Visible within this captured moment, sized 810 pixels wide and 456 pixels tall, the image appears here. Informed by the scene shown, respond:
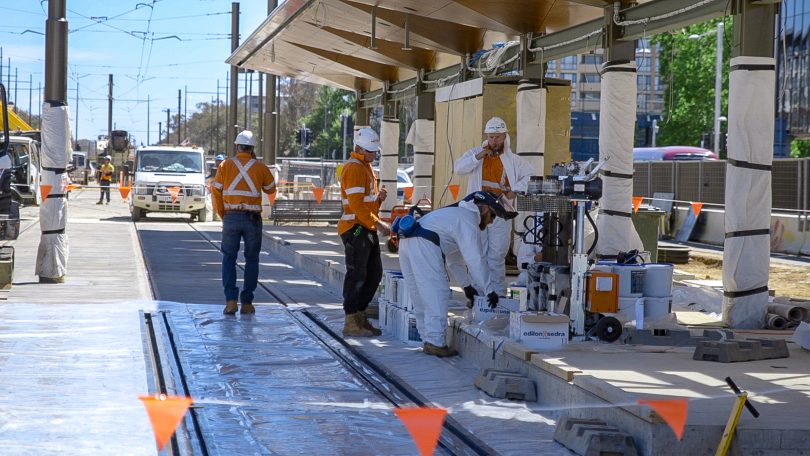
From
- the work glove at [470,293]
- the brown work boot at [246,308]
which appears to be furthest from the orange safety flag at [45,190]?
the work glove at [470,293]

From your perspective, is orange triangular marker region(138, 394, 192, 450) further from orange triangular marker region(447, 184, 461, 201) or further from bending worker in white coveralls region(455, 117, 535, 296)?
orange triangular marker region(447, 184, 461, 201)

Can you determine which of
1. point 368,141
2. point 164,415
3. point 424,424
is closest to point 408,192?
point 368,141

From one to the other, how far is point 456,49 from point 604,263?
1077 centimetres

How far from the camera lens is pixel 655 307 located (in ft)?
37.1

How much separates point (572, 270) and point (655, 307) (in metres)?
0.98

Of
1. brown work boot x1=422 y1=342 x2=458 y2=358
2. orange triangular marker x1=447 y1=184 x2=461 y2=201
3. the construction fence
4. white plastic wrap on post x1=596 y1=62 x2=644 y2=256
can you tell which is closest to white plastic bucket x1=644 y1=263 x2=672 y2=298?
brown work boot x1=422 y1=342 x2=458 y2=358

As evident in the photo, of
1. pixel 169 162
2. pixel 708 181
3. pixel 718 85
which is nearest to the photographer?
pixel 708 181

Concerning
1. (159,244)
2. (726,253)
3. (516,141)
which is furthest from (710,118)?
(726,253)

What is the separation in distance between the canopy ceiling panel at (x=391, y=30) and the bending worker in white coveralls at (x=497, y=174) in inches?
123

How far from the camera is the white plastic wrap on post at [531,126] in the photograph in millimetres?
18047

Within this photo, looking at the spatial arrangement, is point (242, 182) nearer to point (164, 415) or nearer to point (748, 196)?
point (748, 196)

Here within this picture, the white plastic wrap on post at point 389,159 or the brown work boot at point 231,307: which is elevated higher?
the white plastic wrap on post at point 389,159

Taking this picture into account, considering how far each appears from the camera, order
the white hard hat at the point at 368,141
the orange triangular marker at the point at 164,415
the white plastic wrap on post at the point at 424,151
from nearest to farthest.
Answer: the orange triangular marker at the point at 164,415 → the white hard hat at the point at 368,141 → the white plastic wrap on post at the point at 424,151

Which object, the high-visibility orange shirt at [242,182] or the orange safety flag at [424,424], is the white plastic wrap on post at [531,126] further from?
the orange safety flag at [424,424]
